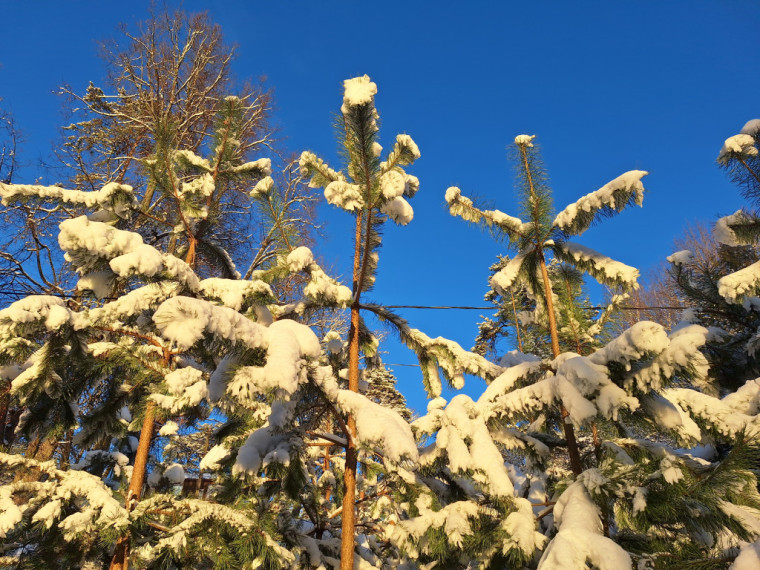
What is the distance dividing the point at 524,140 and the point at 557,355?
243cm

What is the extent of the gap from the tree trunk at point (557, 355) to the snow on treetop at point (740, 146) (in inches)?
116

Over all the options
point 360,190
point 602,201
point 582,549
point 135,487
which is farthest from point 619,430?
→ point 135,487

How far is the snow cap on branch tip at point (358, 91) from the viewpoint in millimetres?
3557

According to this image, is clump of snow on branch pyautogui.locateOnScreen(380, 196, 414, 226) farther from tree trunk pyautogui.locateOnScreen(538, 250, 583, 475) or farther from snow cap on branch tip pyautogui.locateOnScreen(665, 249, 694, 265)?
snow cap on branch tip pyautogui.locateOnScreen(665, 249, 694, 265)

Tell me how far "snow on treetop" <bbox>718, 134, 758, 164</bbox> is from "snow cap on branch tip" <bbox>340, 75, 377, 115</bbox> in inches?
186

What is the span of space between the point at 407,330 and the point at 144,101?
27.0 ft

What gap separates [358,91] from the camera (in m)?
3.60

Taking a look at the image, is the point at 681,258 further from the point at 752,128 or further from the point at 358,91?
the point at 358,91

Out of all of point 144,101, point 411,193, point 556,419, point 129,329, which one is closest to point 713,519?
point 556,419

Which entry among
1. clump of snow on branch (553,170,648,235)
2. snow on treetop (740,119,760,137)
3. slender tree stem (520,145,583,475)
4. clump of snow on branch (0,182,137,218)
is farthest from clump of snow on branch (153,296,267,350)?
snow on treetop (740,119,760,137)

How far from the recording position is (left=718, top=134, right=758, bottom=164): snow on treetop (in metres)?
5.19

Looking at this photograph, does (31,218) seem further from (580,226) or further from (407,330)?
(580,226)

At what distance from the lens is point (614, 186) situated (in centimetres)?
388

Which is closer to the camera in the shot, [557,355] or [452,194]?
[557,355]
